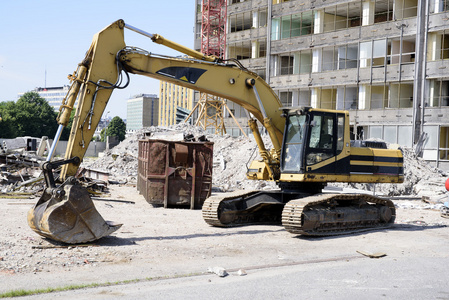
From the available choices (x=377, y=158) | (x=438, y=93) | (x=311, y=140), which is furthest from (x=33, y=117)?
(x=311, y=140)

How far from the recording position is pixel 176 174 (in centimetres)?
1844

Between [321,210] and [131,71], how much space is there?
5582 mm

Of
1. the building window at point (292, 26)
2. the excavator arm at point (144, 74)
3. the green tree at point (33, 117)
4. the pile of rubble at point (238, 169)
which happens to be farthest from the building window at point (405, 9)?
the green tree at point (33, 117)

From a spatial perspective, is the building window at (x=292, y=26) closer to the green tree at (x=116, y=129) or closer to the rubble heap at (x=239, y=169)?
the rubble heap at (x=239, y=169)

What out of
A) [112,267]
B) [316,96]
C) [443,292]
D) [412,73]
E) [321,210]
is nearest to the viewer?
[443,292]

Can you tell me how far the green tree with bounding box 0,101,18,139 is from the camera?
7944cm

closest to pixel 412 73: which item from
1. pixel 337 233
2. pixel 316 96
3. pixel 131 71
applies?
pixel 316 96

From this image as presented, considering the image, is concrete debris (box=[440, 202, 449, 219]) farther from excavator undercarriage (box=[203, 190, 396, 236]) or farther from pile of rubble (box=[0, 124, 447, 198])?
pile of rubble (box=[0, 124, 447, 198])

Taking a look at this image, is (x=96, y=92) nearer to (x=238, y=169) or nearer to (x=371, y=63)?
(x=238, y=169)

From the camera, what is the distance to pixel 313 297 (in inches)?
298

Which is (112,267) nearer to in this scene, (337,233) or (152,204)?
(337,233)

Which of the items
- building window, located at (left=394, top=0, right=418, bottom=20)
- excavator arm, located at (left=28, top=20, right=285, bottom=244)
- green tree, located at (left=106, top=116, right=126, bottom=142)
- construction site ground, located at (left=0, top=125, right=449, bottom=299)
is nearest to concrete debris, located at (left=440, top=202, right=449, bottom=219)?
construction site ground, located at (left=0, top=125, right=449, bottom=299)

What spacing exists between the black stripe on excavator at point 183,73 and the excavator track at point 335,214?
3.78 m

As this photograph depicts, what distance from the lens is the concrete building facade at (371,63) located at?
33781 mm
